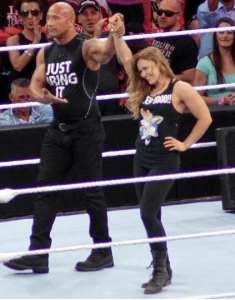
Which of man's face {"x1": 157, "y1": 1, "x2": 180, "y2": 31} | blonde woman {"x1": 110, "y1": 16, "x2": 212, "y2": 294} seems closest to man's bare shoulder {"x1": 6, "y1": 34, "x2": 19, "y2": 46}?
man's face {"x1": 157, "y1": 1, "x2": 180, "y2": 31}

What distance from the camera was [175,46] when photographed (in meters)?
5.40

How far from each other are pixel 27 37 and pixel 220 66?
1426 millimetres

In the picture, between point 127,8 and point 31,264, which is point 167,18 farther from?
point 31,264

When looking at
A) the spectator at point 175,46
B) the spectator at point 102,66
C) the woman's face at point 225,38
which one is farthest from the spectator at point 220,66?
the spectator at point 102,66

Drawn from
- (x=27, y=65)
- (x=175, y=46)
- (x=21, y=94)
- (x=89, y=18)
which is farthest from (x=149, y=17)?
(x=21, y=94)

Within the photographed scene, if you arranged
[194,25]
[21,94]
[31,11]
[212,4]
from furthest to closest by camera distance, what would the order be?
[194,25] < [212,4] < [31,11] < [21,94]

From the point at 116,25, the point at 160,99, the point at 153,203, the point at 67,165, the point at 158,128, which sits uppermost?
the point at 116,25

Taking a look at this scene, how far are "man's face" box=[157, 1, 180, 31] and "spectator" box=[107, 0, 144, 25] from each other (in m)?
0.46

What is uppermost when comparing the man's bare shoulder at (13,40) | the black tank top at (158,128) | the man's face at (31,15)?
the man's face at (31,15)

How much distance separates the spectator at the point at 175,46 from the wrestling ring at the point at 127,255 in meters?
0.87

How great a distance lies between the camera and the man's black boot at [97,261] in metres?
3.61

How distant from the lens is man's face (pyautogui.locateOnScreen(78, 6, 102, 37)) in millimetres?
5117

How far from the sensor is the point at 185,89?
333 centimetres

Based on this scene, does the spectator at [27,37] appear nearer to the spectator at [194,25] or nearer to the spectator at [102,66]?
the spectator at [102,66]
